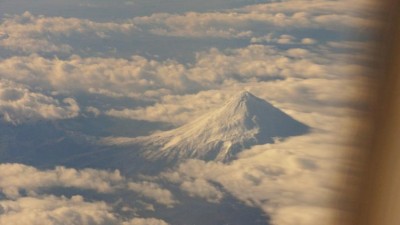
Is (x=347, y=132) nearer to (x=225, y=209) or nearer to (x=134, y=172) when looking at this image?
(x=225, y=209)

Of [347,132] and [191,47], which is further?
[191,47]

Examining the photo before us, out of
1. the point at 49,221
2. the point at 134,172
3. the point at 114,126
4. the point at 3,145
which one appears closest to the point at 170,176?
the point at 134,172

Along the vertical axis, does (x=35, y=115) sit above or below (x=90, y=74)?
below

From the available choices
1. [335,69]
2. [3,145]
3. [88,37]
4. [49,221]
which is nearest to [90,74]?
[88,37]

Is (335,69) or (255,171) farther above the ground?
(335,69)

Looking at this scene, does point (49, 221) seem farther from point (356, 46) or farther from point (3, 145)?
point (356, 46)

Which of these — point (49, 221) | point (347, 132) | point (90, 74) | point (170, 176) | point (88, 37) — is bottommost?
Result: point (49, 221)
